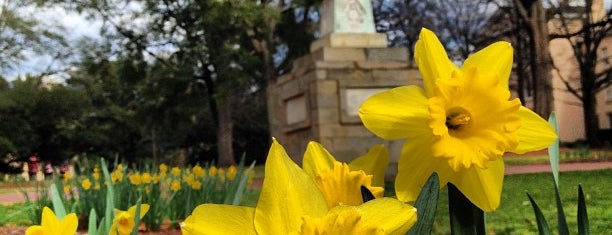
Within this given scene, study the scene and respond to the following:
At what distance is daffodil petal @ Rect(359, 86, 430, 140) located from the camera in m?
0.33

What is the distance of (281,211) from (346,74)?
4.69 meters

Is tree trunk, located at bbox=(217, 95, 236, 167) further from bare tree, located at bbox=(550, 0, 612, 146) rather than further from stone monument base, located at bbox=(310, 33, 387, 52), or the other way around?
stone monument base, located at bbox=(310, 33, 387, 52)

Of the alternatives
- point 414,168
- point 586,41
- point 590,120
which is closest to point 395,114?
point 414,168

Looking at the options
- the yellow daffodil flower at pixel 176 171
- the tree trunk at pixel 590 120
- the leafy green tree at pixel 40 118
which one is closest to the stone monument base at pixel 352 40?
the yellow daffodil flower at pixel 176 171

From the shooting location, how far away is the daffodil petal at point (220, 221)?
28 centimetres

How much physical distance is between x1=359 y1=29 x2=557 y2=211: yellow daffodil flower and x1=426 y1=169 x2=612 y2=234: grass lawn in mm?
1472

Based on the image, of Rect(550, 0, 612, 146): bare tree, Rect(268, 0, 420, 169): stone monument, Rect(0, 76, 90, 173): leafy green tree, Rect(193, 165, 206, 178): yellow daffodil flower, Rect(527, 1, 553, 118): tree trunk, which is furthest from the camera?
Rect(0, 76, 90, 173): leafy green tree

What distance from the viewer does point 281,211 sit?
0.91 ft

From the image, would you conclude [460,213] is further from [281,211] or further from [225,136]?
[225,136]

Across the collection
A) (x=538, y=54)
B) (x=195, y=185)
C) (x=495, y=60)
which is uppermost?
(x=538, y=54)

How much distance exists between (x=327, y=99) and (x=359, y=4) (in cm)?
74

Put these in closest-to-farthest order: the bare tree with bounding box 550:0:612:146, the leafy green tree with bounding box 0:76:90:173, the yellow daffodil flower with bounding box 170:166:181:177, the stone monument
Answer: the yellow daffodil flower with bounding box 170:166:181:177, the stone monument, the bare tree with bounding box 550:0:612:146, the leafy green tree with bounding box 0:76:90:173

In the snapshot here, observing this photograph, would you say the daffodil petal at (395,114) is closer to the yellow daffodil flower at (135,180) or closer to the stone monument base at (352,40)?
the yellow daffodil flower at (135,180)

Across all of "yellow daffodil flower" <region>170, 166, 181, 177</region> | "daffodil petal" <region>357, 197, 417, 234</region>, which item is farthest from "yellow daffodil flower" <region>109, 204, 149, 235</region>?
"yellow daffodil flower" <region>170, 166, 181, 177</region>
